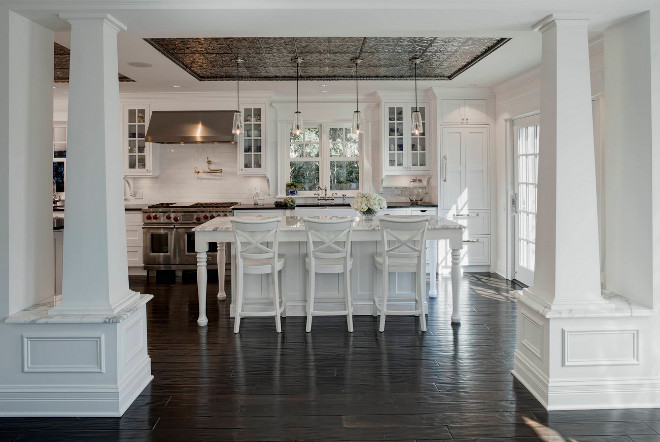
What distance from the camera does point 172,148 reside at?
27.0 ft

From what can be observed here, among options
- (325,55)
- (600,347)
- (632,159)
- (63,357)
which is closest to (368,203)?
(325,55)

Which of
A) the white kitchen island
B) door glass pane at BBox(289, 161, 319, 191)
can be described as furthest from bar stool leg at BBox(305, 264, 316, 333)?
door glass pane at BBox(289, 161, 319, 191)

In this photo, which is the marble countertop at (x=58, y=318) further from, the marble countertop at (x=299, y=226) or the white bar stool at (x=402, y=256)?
the white bar stool at (x=402, y=256)

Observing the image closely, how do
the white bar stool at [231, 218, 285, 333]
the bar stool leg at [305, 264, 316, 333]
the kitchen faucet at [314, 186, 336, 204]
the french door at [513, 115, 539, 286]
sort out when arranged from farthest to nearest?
the kitchen faucet at [314, 186, 336, 204]
the french door at [513, 115, 539, 286]
the bar stool leg at [305, 264, 316, 333]
the white bar stool at [231, 218, 285, 333]

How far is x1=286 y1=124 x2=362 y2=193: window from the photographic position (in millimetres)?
8570

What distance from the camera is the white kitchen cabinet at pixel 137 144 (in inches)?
310

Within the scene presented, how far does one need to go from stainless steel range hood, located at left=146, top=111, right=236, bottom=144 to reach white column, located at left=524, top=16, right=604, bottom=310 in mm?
4991

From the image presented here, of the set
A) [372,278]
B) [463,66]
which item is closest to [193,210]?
[372,278]

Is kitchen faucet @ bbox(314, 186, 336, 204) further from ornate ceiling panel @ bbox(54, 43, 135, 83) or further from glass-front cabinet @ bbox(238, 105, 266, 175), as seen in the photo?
ornate ceiling panel @ bbox(54, 43, 135, 83)

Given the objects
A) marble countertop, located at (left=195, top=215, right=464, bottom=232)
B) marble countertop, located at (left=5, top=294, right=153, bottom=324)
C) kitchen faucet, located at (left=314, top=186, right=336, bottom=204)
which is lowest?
marble countertop, located at (left=5, top=294, right=153, bottom=324)

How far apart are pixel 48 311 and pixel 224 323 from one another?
214 centimetres

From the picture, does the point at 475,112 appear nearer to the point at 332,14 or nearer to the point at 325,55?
the point at 325,55

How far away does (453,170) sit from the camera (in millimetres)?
7773

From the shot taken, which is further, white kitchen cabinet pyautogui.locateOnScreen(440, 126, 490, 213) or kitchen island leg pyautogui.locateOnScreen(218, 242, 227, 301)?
white kitchen cabinet pyautogui.locateOnScreen(440, 126, 490, 213)
